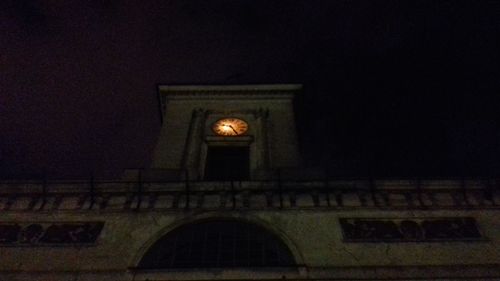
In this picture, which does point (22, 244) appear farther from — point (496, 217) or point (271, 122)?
point (496, 217)

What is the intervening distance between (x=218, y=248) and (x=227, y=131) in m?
8.49

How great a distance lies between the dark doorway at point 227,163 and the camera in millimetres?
18984

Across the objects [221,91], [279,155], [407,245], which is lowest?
[407,245]

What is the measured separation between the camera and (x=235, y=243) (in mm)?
13898

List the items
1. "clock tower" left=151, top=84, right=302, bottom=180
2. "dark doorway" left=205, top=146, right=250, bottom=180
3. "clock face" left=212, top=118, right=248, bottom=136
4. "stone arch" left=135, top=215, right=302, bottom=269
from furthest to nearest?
"clock face" left=212, top=118, right=248, bottom=136 < "clock tower" left=151, top=84, right=302, bottom=180 < "dark doorway" left=205, top=146, right=250, bottom=180 < "stone arch" left=135, top=215, right=302, bottom=269

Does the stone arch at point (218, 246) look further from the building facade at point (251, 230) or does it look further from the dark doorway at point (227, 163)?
the dark doorway at point (227, 163)

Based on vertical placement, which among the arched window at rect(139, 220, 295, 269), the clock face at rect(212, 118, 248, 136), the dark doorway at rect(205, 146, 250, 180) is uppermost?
the clock face at rect(212, 118, 248, 136)

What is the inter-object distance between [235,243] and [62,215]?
5.64 m

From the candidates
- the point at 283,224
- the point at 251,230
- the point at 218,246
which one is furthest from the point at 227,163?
the point at 218,246

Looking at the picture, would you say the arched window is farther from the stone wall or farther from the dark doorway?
the dark doorway

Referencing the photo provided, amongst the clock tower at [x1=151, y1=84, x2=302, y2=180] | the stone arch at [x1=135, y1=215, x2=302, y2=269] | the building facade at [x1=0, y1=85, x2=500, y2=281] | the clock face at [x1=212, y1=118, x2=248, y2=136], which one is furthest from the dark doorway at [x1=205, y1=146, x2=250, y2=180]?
the stone arch at [x1=135, y1=215, x2=302, y2=269]

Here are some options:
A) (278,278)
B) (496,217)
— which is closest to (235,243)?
(278,278)

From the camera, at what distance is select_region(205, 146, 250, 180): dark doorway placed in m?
19.0

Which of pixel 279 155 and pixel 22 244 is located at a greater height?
pixel 279 155
